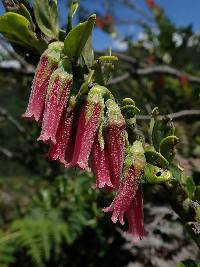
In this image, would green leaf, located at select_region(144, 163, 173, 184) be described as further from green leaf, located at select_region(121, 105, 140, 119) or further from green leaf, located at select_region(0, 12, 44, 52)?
green leaf, located at select_region(0, 12, 44, 52)

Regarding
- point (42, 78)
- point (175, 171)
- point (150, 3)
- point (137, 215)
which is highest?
point (150, 3)

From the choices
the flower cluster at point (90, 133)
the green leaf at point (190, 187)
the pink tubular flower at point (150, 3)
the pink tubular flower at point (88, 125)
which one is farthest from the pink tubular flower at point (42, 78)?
the pink tubular flower at point (150, 3)

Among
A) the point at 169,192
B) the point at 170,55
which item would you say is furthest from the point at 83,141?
the point at 170,55

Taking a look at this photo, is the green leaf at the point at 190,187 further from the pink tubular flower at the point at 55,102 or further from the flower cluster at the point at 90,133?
the pink tubular flower at the point at 55,102

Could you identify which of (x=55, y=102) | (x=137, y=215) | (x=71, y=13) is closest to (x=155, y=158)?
(x=137, y=215)

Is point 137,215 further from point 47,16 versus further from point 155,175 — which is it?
point 47,16

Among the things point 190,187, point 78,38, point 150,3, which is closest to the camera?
point 78,38
